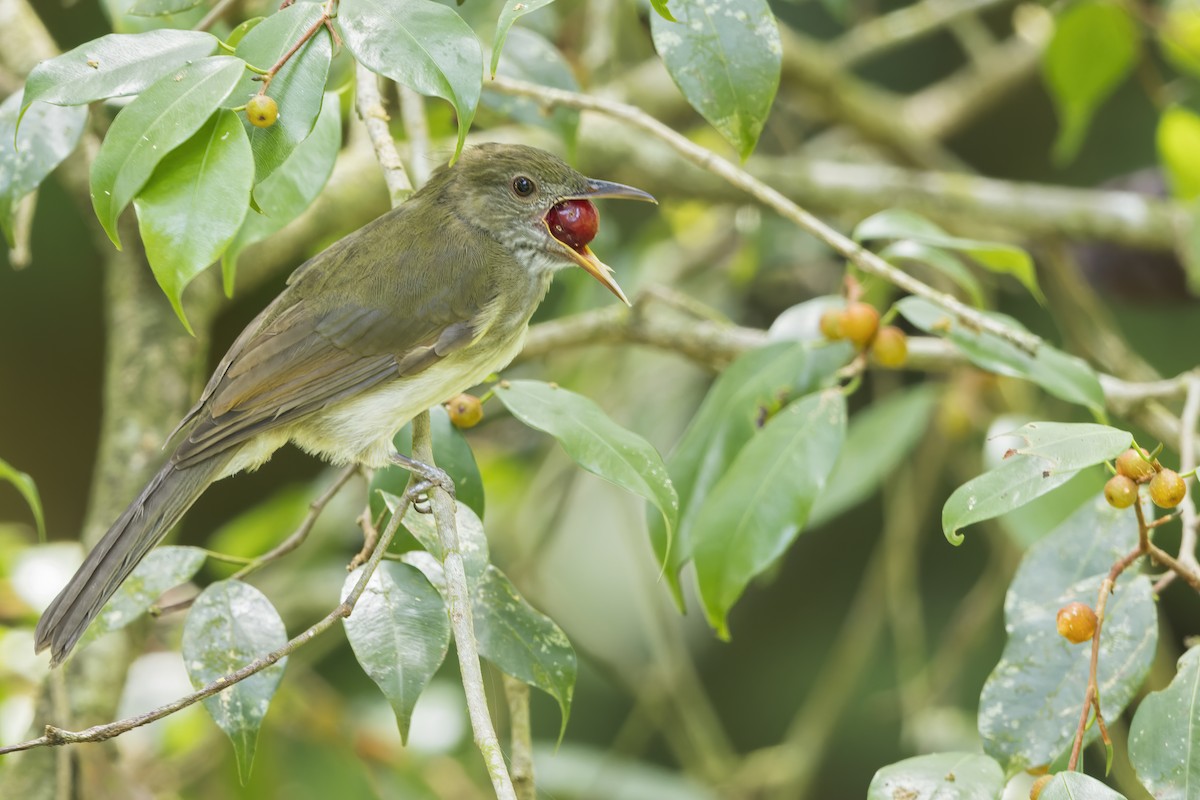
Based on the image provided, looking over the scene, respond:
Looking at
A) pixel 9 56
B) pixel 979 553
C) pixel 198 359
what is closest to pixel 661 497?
pixel 198 359

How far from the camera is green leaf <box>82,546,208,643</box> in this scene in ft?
6.66

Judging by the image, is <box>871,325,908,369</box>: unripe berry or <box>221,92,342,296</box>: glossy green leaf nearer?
<box>221,92,342,296</box>: glossy green leaf

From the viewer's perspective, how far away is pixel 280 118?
5.69 ft

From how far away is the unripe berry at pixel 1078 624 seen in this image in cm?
176

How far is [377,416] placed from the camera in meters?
2.36

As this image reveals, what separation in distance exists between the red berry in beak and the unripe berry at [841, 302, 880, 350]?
635mm

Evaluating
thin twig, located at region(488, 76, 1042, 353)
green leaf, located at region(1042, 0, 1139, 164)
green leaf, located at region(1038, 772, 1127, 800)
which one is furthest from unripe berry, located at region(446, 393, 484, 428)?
green leaf, located at region(1042, 0, 1139, 164)

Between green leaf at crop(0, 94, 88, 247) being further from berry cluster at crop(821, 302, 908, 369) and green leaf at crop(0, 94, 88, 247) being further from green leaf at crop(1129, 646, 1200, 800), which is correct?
green leaf at crop(1129, 646, 1200, 800)

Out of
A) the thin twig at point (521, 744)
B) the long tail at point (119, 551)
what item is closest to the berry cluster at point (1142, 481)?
the thin twig at point (521, 744)

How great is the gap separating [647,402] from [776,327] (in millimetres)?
1961

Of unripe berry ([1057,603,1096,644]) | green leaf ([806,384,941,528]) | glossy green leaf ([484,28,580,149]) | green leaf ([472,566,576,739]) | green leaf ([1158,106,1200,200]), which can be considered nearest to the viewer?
unripe berry ([1057,603,1096,644])

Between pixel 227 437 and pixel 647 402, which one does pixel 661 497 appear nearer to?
pixel 227 437

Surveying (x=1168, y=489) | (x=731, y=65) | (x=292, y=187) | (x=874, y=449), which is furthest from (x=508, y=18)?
(x=874, y=449)

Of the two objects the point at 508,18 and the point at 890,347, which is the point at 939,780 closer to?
the point at 890,347
